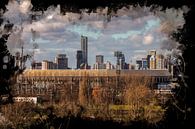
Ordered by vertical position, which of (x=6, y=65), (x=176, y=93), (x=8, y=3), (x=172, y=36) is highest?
(x=8, y=3)

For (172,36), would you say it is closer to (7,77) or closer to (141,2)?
(141,2)

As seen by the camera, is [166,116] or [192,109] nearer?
[192,109]

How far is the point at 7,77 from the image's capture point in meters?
10.8

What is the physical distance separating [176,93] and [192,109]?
92 centimetres

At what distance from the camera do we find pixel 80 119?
12.8 metres

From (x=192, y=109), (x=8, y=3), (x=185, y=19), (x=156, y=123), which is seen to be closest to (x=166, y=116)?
(x=156, y=123)

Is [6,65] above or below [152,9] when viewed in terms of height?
below

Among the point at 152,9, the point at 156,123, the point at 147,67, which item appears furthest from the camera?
the point at 147,67

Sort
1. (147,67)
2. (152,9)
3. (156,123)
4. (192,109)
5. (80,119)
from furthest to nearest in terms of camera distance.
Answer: (147,67) < (80,119) < (156,123) < (152,9) < (192,109)

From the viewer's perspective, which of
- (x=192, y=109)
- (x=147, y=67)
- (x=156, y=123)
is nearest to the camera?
(x=192, y=109)

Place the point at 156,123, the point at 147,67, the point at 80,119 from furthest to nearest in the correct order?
the point at 147,67
the point at 80,119
the point at 156,123

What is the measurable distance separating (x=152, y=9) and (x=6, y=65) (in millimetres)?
3810

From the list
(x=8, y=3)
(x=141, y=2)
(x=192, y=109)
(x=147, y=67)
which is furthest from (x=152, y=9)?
(x=147, y=67)

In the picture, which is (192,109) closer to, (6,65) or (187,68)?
(187,68)
